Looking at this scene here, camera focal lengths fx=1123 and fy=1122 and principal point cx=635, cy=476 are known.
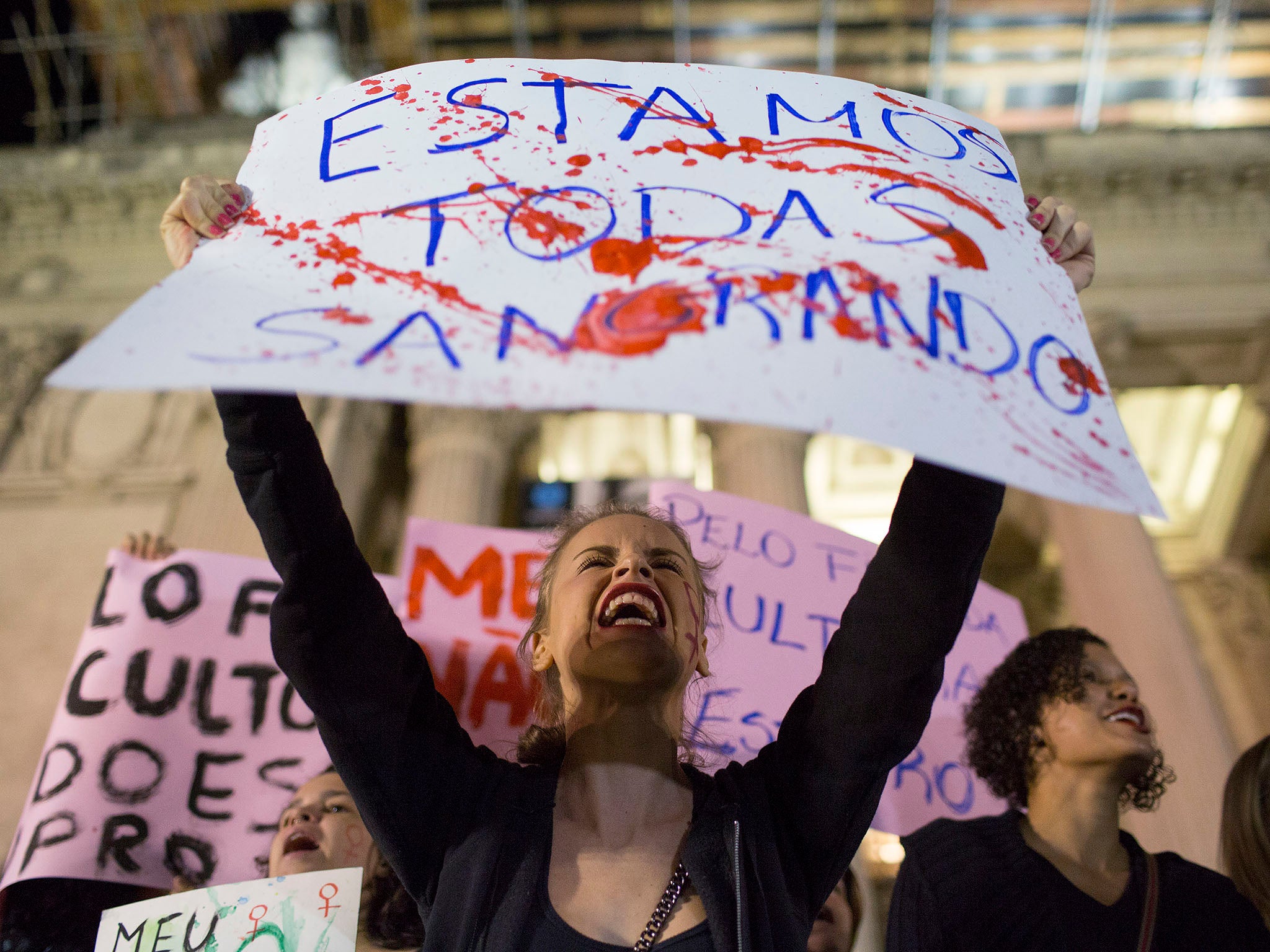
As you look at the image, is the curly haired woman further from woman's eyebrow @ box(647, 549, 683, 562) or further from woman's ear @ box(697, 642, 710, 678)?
woman's eyebrow @ box(647, 549, 683, 562)

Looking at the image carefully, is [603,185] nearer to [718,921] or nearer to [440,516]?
[718,921]

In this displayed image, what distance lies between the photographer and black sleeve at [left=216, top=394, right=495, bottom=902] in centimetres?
221

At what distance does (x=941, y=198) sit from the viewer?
2555mm

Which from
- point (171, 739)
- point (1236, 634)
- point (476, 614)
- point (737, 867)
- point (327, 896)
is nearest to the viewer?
point (737, 867)

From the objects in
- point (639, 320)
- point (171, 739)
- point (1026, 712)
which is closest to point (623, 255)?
point (639, 320)

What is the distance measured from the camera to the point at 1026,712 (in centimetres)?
383

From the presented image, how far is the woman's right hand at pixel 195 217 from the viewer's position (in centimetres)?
244

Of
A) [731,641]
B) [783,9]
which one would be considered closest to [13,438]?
[731,641]

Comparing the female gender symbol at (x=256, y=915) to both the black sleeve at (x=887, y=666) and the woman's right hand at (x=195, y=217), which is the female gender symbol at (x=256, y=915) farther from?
the woman's right hand at (x=195, y=217)

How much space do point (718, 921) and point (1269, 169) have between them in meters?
15.6

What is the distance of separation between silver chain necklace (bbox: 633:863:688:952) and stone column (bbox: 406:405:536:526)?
34.1 ft

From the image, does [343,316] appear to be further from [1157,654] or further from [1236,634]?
[1236,634]

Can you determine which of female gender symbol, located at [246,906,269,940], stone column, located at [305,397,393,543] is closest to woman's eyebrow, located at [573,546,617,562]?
female gender symbol, located at [246,906,269,940]

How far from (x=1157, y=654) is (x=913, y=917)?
28.5 feet
